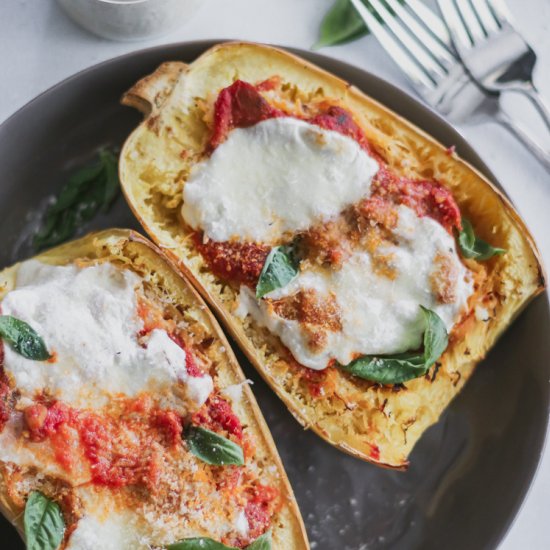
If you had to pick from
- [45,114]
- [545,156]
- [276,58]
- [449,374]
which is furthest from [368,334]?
[45,114]

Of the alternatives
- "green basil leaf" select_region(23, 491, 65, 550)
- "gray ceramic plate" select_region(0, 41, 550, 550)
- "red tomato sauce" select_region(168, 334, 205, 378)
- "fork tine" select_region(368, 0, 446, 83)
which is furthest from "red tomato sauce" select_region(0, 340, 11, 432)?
"fork tine" select_region(368, 0, 446, 83)

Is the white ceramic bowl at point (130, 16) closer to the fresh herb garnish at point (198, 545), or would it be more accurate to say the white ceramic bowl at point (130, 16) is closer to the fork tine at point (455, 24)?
the fork tine at point (455, 24)

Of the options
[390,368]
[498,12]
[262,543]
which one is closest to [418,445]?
[390,368]

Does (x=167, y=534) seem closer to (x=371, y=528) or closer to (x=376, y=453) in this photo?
(x=376, y=453)

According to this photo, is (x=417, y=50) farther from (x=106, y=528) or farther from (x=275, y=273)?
(x=106, y=528)

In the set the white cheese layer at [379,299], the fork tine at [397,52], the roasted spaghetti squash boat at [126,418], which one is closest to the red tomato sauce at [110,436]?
the roasted spaghetti squash boat at [126,418]

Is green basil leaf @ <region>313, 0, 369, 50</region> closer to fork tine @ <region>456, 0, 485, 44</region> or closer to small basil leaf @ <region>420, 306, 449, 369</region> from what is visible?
fork tine @ <region>456, 0, 485, 44</region>
